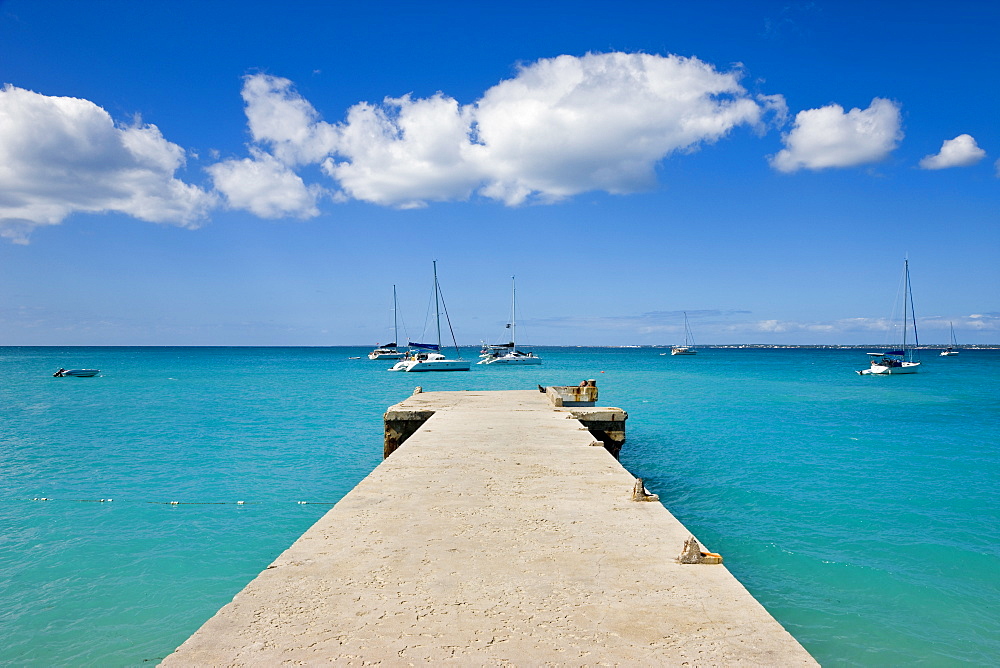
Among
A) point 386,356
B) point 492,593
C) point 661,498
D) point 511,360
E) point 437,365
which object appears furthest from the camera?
point 386,356

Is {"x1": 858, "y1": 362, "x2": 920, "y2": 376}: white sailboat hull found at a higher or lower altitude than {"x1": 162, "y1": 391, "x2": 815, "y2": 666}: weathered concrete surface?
lower

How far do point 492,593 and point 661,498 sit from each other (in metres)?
10.0

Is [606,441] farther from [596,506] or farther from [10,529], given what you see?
[10,529]

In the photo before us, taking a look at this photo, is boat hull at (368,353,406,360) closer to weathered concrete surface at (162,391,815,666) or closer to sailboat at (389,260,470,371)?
sailboat at (389,260,470,371)

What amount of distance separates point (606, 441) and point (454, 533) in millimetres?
9531

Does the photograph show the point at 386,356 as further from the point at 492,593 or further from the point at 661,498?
the point at 492,593

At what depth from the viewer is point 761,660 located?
3635mm

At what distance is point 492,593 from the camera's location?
457 cm

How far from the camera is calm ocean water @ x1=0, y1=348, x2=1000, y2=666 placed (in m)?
7.36

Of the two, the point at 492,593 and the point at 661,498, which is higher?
the point at 492,593

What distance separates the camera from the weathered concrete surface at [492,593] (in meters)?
3.72

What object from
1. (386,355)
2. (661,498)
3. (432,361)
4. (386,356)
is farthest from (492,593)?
(386,356)

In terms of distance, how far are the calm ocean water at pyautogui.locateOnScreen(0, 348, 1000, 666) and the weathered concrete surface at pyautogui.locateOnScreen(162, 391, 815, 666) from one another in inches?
112

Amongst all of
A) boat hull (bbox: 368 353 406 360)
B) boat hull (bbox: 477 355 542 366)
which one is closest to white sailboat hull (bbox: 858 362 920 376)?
boat hull (bbox: 477 355 542 366)
